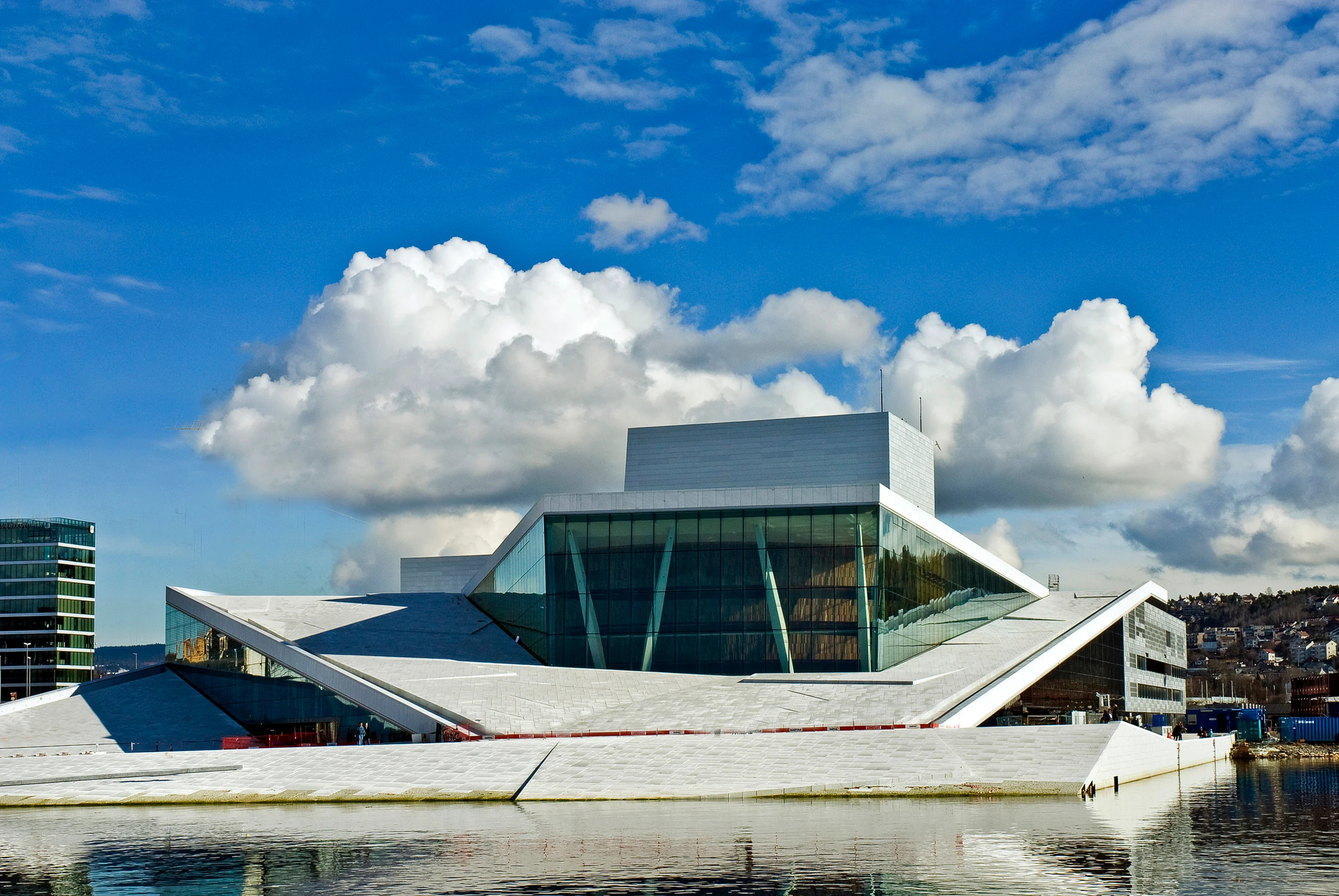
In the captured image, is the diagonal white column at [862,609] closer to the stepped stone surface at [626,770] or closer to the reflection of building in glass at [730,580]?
the reflection of building in glass at [730,580]

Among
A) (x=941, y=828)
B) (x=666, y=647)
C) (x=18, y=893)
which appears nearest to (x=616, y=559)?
(x=666, y=647)

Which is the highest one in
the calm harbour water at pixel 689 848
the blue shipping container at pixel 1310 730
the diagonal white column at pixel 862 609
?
the diagonal white column at pixel 862 609

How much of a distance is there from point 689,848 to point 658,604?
2861 cm

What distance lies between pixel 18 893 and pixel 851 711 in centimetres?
2545

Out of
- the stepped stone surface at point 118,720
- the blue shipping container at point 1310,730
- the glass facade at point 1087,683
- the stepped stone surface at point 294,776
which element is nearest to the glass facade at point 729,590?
the glass facade at point 1087,683

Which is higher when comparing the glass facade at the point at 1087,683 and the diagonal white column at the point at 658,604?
the diagonal white column at the point at 658,604

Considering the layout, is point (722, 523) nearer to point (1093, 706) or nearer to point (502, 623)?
point (502, 623)

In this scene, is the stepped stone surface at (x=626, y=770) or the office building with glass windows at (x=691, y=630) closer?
the stepped stone surface at (x=626, y=770)

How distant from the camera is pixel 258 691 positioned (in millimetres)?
51500

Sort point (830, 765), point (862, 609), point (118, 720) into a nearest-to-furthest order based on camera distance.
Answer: point (830, 765), point (862, 609), point (118, 720)

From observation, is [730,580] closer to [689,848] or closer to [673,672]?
[673,672]

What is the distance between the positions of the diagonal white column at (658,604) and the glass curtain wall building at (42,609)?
9061 centimetres

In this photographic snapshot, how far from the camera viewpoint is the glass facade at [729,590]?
4928cm

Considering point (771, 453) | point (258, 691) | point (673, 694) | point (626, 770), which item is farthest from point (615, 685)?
point (771, 453)
